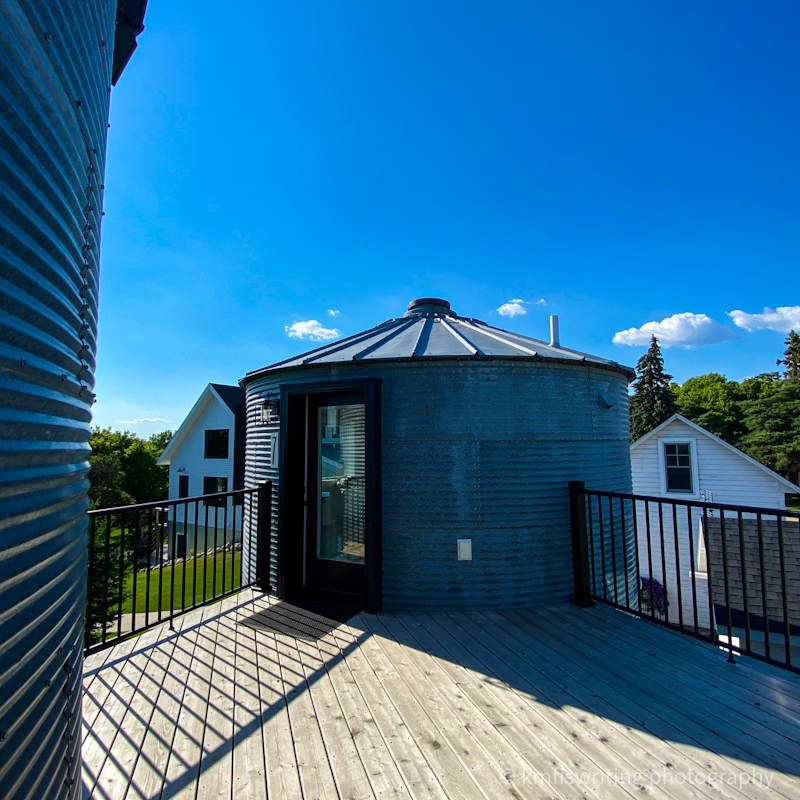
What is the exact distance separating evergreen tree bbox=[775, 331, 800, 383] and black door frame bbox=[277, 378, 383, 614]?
138 ft

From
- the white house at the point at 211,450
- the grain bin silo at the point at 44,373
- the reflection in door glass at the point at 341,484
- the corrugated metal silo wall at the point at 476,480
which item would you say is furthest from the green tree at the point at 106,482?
the grain bin silo at the point at 44,373

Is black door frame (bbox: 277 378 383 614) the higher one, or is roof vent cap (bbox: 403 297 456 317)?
roof vent cap (bbox: 403 297 456 317)

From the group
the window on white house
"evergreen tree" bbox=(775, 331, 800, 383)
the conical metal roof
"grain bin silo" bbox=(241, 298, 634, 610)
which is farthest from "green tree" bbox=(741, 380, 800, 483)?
"grain bin silo" bbox=(241, 298, 634, 610)

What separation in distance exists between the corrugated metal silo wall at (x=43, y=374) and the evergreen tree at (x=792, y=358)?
4438 centimetres

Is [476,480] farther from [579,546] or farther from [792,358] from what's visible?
[792,358]

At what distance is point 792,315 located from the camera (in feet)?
127

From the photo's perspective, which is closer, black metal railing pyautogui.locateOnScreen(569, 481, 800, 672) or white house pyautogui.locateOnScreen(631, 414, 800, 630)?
black metal railing pyautogui.locateOnScreen(569, 481, 800, 672)

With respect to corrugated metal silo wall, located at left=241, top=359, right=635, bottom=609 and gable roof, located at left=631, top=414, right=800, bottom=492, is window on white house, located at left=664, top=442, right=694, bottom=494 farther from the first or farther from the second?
corrugated metal silo wall, located at left=241, top=359, right=635, bottom=609

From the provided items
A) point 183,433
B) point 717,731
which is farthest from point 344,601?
point 183,433

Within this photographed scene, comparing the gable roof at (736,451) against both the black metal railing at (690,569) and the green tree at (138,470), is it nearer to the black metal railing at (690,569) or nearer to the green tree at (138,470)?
the black metal railing at (690,569)

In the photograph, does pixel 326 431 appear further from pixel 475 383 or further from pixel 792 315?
pixel 792 315

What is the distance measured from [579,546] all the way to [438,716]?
2.24 m

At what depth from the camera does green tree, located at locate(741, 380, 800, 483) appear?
2503 centimetres

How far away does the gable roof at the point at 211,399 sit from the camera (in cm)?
1631
